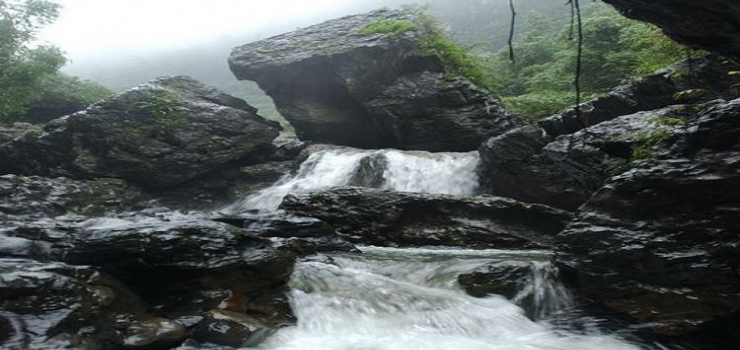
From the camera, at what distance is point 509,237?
9.02 metres

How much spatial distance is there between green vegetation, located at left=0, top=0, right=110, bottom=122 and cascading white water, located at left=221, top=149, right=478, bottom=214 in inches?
354

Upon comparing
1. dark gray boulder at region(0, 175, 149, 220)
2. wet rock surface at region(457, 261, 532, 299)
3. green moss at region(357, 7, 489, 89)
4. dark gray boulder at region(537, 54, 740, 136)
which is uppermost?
green moss at region(357, 7, 489, 89)

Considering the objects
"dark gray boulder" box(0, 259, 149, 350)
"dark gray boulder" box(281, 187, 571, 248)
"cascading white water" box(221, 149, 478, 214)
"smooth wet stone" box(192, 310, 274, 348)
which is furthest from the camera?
"cascading white water" box(221, 149, 478, 214)

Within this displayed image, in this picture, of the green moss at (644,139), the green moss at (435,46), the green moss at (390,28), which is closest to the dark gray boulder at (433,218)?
the green moss at (644,139)

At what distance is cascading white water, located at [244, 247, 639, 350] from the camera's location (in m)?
5.29

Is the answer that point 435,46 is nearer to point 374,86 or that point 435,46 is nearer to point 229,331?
point 374,86

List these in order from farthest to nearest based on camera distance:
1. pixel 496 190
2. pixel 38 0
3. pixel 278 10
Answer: pixel 278 10 < pixel 38 0 < pixel 496 190

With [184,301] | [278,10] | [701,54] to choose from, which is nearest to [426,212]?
[184,301]

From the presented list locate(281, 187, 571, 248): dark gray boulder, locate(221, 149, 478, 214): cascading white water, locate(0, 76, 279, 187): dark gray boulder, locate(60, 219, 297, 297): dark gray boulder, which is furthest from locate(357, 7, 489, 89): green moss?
locate(60, 219, 297, 297): dark gray boulder

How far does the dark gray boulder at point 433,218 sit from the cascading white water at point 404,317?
1891 millimetres

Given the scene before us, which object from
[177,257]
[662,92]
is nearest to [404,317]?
[177,257]

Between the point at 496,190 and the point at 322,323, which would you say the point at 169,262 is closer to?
the point at 322,323

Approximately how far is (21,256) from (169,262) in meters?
1.68

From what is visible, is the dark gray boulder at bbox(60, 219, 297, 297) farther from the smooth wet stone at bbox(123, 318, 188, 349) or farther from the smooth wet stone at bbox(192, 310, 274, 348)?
the smooth wet stone at bbox(123, 318, 188, 349)
